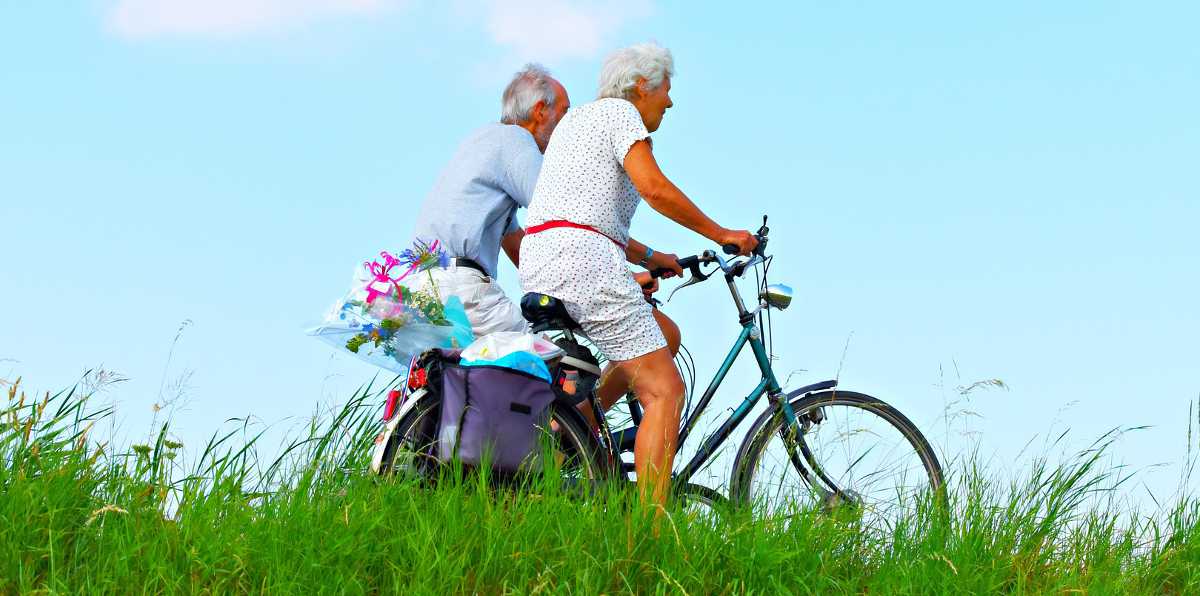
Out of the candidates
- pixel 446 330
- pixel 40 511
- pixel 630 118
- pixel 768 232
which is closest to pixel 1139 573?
pixel 768 232

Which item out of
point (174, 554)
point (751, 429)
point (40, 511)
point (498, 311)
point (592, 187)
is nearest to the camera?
point (174, 554)

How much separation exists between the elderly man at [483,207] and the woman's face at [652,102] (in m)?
0.88

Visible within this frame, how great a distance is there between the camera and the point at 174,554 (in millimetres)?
4484

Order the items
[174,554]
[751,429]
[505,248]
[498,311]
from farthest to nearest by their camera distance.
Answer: [505,248] < [498,311] < [751,429] < [174,554]

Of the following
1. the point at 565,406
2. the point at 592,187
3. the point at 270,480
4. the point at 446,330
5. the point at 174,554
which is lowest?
the point at 174,554

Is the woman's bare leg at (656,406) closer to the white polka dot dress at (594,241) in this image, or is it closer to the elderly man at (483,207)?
the white polka dot dress at (594,241)

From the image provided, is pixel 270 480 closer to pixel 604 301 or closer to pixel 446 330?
pixel 446 330

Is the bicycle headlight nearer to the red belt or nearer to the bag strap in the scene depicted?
the red belt

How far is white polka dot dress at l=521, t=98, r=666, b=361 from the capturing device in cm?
507

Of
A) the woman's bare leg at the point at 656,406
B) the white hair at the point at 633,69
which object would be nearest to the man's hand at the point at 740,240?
the woman's bare leg at the point at 656,406

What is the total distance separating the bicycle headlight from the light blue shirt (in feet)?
4.01

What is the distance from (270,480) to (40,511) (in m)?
0.85

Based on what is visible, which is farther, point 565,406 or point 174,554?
point 565,406

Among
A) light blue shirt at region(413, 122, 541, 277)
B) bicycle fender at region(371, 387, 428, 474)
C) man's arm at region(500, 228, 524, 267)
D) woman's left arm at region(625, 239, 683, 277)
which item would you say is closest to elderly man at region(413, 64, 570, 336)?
light blue shirt at region(413, 122, 541, 277)
